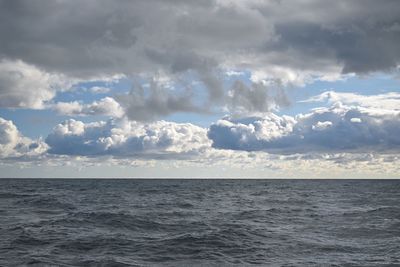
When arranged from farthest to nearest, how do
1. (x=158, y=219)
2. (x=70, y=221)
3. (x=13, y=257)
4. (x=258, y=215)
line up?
1. (x=258, y=215)
2. (x=158, y=219)
3. (x=70, y=221)
4. (x=13, y=257)

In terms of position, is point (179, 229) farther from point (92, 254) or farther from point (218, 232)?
point (92, 254)

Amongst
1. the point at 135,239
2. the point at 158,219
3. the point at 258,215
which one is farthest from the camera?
the point at 258,215

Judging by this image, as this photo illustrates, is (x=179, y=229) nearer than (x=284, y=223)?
Yes

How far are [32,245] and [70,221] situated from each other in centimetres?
1008

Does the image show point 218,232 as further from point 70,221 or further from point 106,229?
point 70,221

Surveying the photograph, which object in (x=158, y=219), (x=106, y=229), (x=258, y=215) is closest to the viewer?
(x=106, y=229)

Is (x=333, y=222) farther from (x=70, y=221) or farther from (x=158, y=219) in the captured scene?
(x=70, y=221)

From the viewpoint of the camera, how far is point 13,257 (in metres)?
18.7

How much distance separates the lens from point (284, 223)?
108ft

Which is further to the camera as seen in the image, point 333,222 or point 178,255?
point 333,222

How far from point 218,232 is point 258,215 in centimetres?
1329

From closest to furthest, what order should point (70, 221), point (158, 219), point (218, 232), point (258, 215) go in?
point (218, 232) → point (70, 221) → point (158, 219) → point (258, 215)

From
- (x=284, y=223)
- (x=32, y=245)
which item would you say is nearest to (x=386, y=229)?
(x=284, y=223)

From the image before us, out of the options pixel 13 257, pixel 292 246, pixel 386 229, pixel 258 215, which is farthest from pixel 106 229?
pixel 386 229
